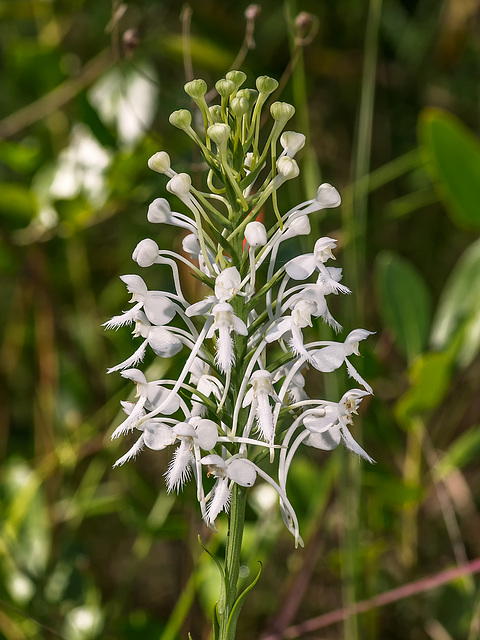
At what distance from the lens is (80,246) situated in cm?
228

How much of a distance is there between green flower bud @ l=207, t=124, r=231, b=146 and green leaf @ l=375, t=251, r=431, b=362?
0.82 m

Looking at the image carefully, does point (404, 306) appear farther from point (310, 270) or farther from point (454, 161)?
point (310, 270)

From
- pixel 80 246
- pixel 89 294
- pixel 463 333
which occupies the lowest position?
pixel 463 333

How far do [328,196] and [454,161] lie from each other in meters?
0.83

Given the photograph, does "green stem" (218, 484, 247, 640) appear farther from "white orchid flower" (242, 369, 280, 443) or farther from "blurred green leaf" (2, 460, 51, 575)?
"blurred green leaf" (2, 460, 51, 575)

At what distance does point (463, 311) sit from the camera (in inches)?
62.7

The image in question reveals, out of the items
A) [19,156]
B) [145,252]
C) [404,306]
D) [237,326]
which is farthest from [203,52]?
[237,326]

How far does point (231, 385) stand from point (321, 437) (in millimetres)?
133

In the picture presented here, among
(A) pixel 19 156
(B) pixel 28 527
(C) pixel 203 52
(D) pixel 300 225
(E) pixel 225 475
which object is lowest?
(B) pixel 28 527

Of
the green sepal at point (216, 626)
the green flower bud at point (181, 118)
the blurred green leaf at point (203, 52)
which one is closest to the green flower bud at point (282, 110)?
the green flower bud at point (181, 118)

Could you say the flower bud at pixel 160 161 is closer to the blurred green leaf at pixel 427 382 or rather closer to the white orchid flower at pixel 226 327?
the white orchid flower at pixel 226 327

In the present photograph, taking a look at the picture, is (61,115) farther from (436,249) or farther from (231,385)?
(231,385)

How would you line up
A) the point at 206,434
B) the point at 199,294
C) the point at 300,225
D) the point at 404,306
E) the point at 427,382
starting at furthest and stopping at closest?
the point at 199,294, the point at 404,306, the point at 427,382, the point at 300,225, the point at 206,434

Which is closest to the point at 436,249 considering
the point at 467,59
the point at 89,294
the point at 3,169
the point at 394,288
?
the point at 467,59
